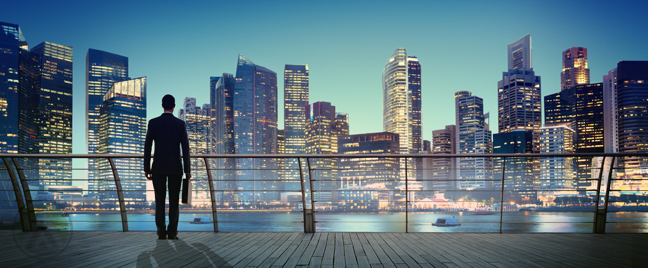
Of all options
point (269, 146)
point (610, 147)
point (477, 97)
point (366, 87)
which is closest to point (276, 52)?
point (366, 87)

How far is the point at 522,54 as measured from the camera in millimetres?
191500

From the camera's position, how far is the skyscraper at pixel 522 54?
188000 millimetres

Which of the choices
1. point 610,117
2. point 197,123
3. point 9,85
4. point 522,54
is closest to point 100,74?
point 197,123

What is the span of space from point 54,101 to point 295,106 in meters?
86.1

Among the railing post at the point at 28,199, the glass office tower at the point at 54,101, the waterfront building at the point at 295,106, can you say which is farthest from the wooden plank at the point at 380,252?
the waterfront building at the point at 295,106

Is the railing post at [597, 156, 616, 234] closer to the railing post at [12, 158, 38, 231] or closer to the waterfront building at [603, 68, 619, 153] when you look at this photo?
the railing post at [12, 158, 38, 231]

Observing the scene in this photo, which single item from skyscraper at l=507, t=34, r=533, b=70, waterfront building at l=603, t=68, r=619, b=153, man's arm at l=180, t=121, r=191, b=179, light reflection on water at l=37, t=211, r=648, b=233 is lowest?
light reflection on water at l=37, t=211, r=648, b=233

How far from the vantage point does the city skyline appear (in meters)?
130

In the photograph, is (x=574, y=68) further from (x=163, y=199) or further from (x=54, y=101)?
(x=163, y=199)

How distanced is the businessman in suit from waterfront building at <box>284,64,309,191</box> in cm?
13729

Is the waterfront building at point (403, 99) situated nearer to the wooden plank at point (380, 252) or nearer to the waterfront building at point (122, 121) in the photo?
the waterfront building at point (122, 121)

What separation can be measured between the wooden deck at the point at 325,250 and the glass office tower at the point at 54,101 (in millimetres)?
103487

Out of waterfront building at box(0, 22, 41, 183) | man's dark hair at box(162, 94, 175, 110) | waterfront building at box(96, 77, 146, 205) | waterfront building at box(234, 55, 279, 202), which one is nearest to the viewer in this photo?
man's dark hair at box(162, 94, 175, 110)

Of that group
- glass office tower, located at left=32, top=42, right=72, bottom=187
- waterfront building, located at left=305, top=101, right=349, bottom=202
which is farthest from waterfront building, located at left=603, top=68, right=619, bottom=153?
glass office tower, located at left=32, top=42, right=72, bottom=187
